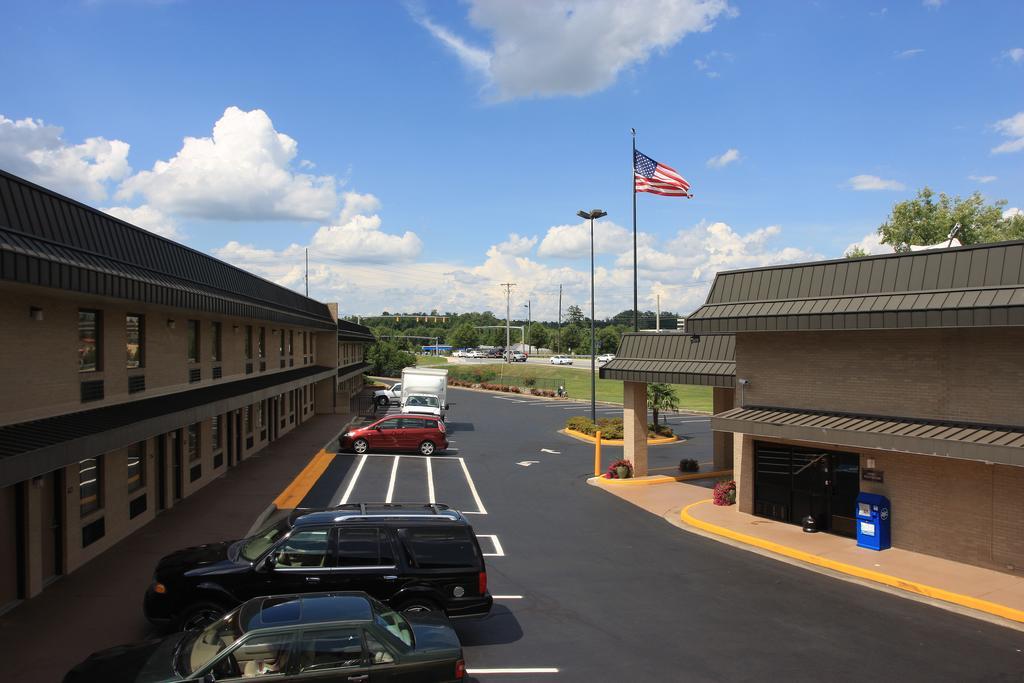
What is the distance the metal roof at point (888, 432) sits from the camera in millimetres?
11827

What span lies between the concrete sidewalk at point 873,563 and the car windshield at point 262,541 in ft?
34.1

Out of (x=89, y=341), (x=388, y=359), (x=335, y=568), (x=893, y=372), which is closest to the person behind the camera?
(x=335, y=568)

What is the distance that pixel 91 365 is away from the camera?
527 inches

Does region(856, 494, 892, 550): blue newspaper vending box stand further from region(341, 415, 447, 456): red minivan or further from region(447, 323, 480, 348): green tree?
region(447, 323, 480, 348): green tree

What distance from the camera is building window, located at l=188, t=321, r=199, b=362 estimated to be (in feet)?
63.7

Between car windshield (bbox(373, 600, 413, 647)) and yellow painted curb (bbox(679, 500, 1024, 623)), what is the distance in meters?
9.69

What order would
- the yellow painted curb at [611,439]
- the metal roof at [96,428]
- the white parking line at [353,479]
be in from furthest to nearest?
the yellow painted curb at [611,439] < the white parking line at [353,479] < the metal roof at [96,428]

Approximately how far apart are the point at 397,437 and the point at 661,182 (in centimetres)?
1516

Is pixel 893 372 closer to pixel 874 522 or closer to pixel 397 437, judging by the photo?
pixel 874 522

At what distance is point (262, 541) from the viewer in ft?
33.0

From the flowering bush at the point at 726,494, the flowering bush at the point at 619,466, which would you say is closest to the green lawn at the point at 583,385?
the flowering bush at the point at 619,466

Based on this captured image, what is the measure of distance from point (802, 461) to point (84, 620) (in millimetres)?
15250

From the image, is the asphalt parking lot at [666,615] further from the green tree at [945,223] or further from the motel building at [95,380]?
the green tree at [945,223]

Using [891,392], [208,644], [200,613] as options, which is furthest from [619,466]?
[208,644]
